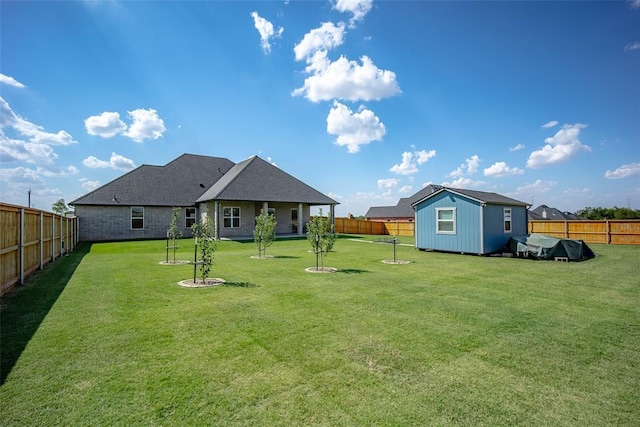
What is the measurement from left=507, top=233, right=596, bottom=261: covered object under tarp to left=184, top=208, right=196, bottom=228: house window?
23.0 m

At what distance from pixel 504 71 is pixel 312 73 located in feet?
31.2

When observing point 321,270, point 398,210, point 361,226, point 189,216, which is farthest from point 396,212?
point 321,270

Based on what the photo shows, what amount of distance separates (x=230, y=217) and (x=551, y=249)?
19275mm

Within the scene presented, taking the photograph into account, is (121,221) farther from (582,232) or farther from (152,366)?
(582,232)

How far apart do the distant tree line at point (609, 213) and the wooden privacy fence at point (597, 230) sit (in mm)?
30000

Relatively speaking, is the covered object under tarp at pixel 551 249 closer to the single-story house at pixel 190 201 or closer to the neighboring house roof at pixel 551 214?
the single-story house at pixel 190 201

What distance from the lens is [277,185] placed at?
25781 millimetres

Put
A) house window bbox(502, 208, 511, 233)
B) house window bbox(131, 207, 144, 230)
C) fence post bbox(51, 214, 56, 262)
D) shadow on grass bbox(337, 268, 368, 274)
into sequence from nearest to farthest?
shadow on grass bbox(337, 268, 368, 274), fence post bbox(51, 214, 56, 262), house window bbox(502, 208, 511, 233), house window bbox(131, 207, 144, 230)

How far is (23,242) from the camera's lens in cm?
817

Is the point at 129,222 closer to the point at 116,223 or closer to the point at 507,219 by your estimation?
the point at 116,223

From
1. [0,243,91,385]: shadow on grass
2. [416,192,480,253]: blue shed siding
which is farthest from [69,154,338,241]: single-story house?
[0,243,91,385]: shadow on grass

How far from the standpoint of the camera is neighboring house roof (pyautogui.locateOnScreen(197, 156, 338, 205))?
22484mm

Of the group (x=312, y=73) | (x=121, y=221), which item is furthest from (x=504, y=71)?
(x=121, y=221)

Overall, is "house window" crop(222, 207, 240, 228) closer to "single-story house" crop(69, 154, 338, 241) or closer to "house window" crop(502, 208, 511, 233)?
"single-story house" crop(69, 154, 338, 241)
